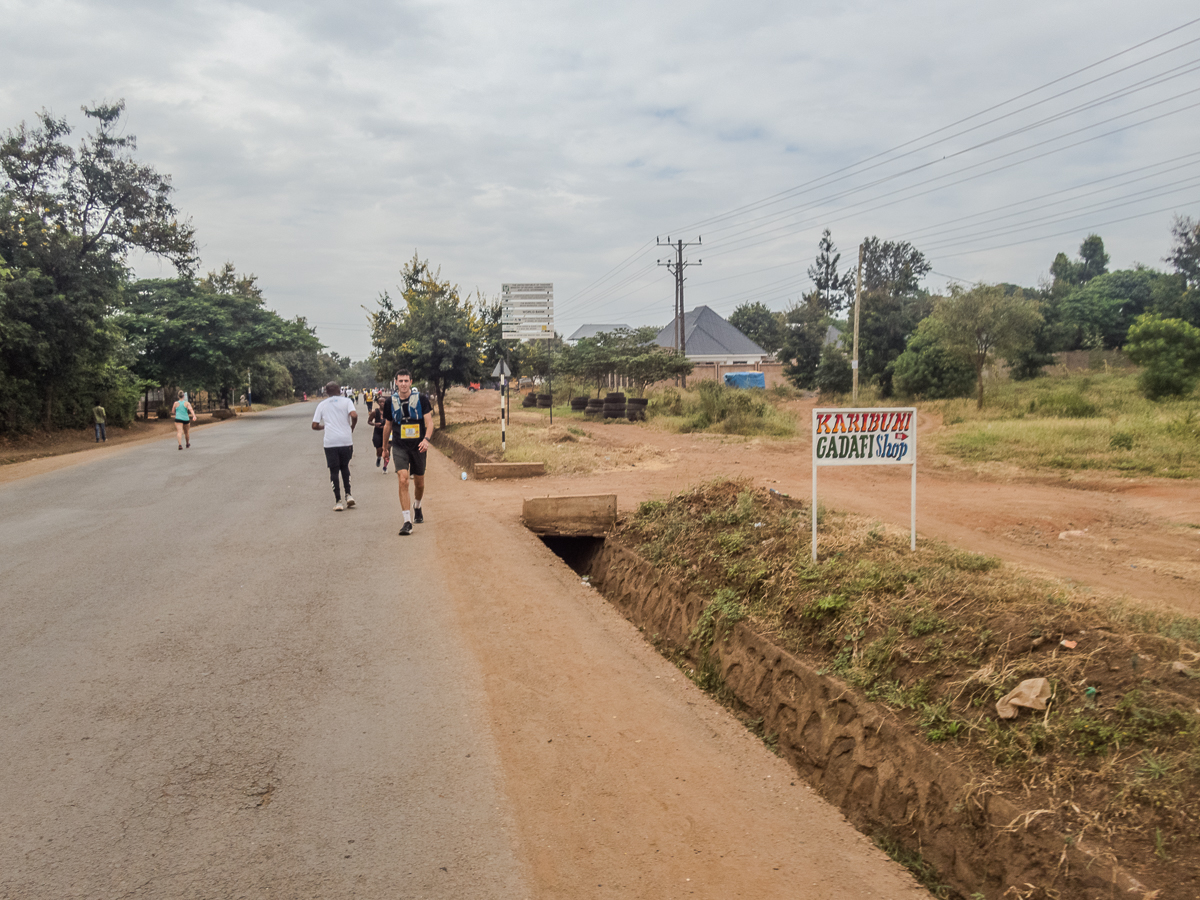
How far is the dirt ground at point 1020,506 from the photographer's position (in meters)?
7.73

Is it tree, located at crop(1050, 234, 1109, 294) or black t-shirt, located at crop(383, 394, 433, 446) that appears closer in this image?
black t-shirt, located at crop(383, 394, 433, 446)

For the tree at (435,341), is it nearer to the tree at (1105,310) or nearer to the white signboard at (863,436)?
the white signboard at (863,436)

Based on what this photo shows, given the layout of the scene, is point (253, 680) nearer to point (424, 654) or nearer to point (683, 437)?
point (424, 654)

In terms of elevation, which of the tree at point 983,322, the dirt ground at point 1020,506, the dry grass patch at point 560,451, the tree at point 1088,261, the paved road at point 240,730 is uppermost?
the tree at point 1088,261

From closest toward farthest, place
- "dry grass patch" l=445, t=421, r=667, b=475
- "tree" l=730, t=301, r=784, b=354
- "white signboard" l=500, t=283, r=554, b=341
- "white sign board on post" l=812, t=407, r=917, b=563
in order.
A: "white sign board on post" l=812, t=407, r=917, b=563
"dry grass patch" l=445, t=421, r=667, b=475
"white signboard" l=500, t=283, r=554, b=341
"tree" l=730, t=301, r=784, b=354

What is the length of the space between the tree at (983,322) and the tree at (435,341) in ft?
61.6

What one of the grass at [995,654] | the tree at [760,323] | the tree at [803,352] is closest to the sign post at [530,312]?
the grass at [995,654]

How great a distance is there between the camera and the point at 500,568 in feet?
27.0

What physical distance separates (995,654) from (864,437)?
2567mm

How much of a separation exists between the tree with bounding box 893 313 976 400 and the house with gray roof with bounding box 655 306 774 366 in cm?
2792

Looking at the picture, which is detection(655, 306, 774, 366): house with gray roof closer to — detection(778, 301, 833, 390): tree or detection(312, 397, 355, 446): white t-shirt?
detection(778, 301, 833, 390): tree

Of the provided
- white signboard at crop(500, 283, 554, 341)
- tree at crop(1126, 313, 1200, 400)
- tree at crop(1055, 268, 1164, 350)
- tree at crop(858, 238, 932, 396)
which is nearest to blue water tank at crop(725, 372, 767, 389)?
tree at crop(858, 238, 932, 396)

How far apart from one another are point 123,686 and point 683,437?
2065 centimetres

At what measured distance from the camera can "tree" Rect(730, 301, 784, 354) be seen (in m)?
88.4
